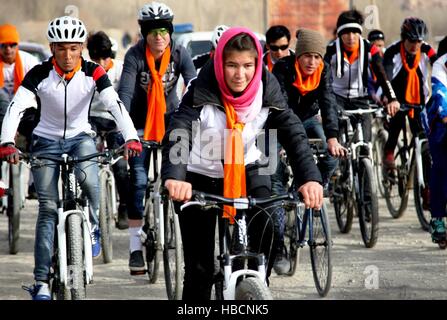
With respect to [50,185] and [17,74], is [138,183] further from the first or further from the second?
[17,74]

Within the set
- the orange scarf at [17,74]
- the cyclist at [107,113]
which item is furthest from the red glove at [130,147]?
the orange scarf at [17,74]

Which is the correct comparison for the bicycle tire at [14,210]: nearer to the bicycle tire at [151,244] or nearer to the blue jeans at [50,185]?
the bicycle tire at [151,244]

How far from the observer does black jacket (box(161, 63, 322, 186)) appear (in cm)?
669

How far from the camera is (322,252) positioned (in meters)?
9.92

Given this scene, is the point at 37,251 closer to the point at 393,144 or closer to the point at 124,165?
the point at 124,165

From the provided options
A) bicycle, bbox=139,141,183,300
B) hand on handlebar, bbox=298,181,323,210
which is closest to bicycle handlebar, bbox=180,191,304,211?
hand on handlebar, bbox=298,181,323,210

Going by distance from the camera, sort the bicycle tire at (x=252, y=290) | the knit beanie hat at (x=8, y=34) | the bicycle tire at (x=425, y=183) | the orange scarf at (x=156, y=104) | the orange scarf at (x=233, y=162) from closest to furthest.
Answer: the bicycle tire at (x=252, y=290)
the orange scarf at (x=233, y=162)
the orange scarf at (x=156, y=104)
the bicycle tire at (x=425, y=183)
the knit beanie hat at (x=8, y=34)

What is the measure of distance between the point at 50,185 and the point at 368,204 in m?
3.91

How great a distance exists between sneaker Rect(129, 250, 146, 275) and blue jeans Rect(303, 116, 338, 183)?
169 centimetres

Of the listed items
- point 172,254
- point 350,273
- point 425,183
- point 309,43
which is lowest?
point 350,273

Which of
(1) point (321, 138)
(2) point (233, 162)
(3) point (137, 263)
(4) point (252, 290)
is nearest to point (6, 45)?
(3) point (137, 263)

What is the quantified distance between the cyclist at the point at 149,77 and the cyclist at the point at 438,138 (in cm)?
188

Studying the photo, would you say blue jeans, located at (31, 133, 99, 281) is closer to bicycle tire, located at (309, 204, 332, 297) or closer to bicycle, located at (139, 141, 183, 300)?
bicycle, located at (139, 141, 183, 300)

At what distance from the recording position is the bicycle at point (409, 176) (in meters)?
12.4
